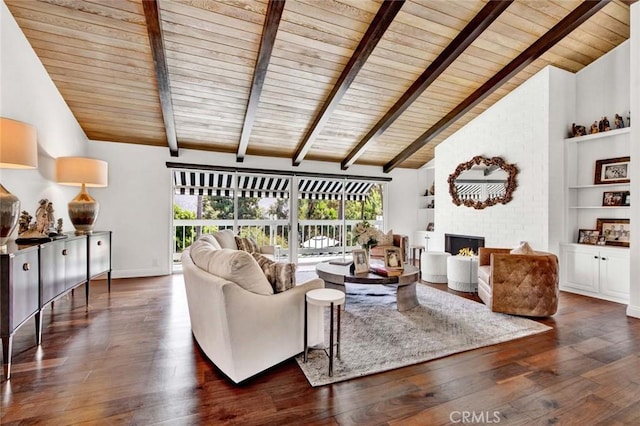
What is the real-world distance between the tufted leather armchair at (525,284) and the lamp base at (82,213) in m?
5.05

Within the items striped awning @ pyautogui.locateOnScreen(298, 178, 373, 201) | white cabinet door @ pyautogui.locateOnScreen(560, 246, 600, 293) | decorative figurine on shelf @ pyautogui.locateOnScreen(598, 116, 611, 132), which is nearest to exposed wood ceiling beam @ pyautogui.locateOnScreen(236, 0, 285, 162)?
striped awning @ pyautogui.locateOnScreen(298, 178, 373, 201)

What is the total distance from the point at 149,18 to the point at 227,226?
4.00 m

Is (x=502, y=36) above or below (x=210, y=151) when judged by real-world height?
above

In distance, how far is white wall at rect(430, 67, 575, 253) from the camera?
190 inches

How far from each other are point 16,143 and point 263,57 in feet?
8.45

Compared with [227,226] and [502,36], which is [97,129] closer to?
[227,226]

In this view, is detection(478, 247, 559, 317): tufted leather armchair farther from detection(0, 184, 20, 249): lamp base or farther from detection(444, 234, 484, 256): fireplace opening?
detection(0, 184, 20, 249): lamp base

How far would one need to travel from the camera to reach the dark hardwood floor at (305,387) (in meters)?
1.86

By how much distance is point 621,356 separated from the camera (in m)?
2.63

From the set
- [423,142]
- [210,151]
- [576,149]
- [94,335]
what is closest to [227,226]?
[210,151]

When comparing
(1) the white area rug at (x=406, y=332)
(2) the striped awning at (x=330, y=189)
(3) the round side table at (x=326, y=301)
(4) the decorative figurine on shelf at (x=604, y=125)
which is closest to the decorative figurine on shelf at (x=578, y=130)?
(4) the decorative figurine on shelf at (x=604, y=125)

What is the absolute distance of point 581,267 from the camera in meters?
4.61

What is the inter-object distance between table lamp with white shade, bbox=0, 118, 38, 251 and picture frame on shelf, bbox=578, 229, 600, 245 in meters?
6.88

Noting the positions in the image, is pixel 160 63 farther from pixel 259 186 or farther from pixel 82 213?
pixel 259 186
